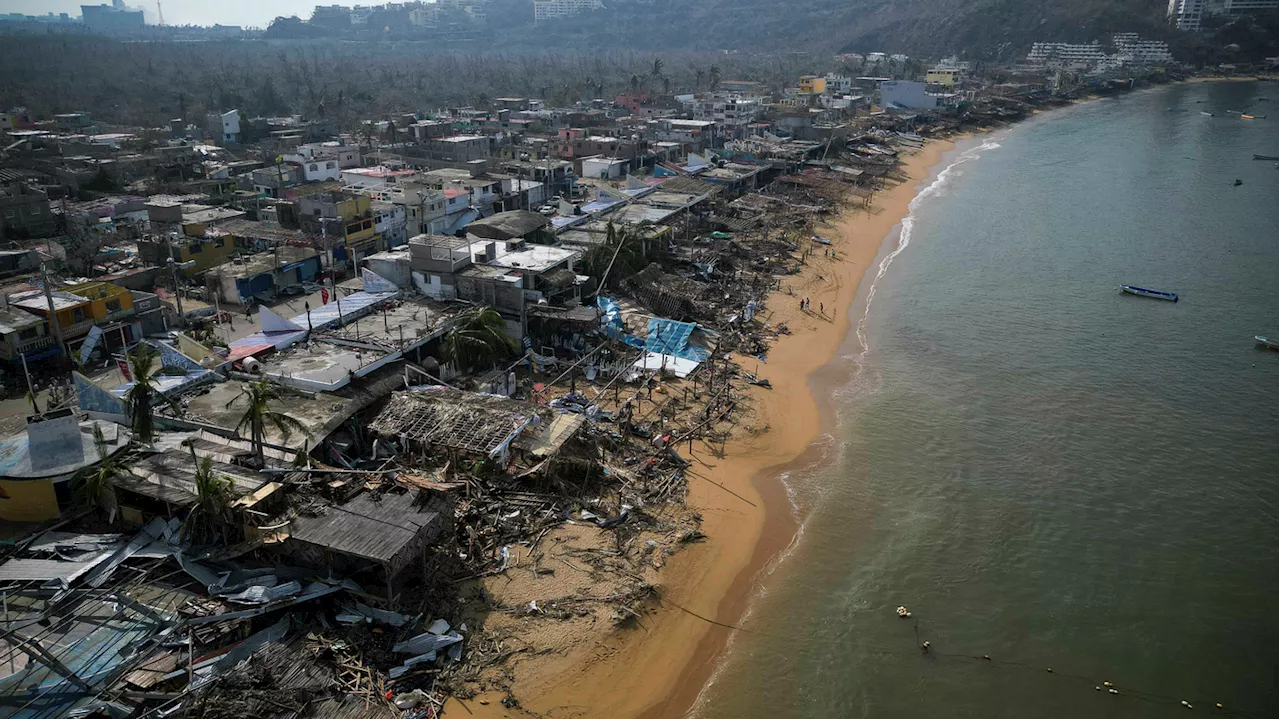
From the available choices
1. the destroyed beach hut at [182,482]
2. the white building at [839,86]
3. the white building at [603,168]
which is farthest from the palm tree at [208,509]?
the white building at [839,86]

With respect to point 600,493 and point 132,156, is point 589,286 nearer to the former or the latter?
point 600,493

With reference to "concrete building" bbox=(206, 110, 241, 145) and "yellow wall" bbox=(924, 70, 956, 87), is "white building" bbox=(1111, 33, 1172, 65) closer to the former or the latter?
"yellow wall" bbox=(924, 70, 956, 87)

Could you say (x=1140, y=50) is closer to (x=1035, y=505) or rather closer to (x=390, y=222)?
(x=390, y=222)

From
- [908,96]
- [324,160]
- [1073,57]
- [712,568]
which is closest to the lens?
[712,568]

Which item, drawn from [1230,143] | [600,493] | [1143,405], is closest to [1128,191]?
[1230,143]

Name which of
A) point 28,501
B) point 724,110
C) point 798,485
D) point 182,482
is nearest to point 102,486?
point 182,482

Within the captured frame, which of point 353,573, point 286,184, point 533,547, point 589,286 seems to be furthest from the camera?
point 286,184
